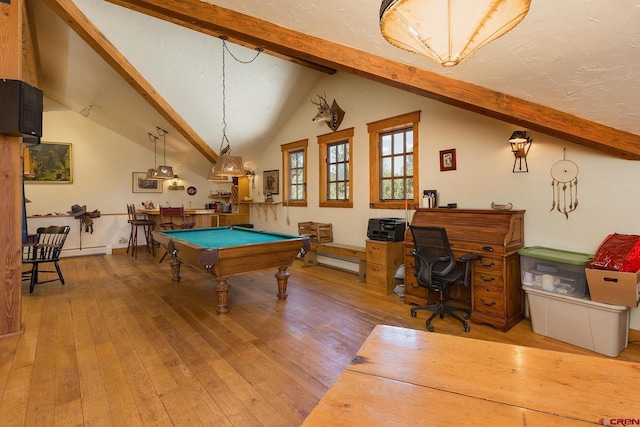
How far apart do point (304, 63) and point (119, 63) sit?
110 inches

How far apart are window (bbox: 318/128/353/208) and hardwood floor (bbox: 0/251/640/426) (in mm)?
1636

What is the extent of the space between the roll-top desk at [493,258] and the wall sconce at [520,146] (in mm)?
549

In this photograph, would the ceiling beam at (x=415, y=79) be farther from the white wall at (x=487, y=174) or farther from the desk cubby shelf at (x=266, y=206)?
the desk cubby shelf at (x=266, y=206)

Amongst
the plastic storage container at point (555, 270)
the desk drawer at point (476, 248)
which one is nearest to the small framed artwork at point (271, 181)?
the desk drawer at point (476, 248)

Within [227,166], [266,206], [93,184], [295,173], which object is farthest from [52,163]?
[295,173]

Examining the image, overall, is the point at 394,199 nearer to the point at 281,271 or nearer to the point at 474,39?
the point at 281,271

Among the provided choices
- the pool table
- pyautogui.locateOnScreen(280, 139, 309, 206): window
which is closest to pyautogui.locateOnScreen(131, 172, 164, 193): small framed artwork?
pyautogui.locateOnScreen(280, 139, 309, 206): window

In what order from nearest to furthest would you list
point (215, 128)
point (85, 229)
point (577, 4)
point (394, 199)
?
point (577, 4) < point (394, 199) < point (215, 128) < point (85, 229)

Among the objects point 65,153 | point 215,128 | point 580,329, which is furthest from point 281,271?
point 65,153

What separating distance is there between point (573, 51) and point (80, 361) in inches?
163

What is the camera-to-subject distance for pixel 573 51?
1.91 metres

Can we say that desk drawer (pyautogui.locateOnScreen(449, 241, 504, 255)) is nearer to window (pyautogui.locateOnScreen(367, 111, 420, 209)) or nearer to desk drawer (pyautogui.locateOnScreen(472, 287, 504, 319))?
desk drawer (pyautogui.locateOnScreen(472, 287, 504, 319))

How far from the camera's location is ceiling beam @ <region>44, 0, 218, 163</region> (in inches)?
152

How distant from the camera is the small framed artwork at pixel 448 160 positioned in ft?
12.7
